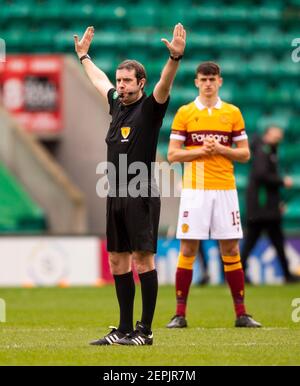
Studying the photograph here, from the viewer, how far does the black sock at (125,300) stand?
708cm

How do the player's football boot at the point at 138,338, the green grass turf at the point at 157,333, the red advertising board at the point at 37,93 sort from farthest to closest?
1. the red advertising board at the point at 37,93
2. the player's football boot at the point at 138,338
3. the green grass turf at the point at 157,333

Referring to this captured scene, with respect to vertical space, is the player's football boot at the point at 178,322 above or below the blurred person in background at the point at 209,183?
below

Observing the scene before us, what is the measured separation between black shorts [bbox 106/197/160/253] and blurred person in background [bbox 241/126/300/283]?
22.0 feet

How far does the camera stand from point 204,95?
8656 mm

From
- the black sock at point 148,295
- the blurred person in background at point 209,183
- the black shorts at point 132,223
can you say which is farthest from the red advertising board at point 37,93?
the black sock at point 148,295

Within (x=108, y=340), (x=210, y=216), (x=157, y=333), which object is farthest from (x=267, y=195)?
(x=108, y=340)

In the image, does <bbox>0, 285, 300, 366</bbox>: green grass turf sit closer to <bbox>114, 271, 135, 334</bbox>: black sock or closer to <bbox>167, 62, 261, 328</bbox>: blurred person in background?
<bbox>114, 271, 135, 334</bbox>: black sock

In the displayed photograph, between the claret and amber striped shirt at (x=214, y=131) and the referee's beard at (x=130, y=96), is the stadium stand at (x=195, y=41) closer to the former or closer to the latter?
the claret and amber striped shirt at (x=214, y=131)

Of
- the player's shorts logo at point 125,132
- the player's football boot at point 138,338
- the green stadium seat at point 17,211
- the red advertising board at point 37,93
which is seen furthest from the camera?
the red advertising board at point 37,93

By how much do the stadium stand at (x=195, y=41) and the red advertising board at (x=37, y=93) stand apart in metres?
1.57

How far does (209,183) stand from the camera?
862 centimetres

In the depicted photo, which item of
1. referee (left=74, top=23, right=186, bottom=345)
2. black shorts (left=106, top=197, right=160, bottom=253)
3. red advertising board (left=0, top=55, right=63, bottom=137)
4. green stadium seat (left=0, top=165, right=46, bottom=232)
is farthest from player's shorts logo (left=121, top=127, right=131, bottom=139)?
red advertising board (left=0, top=55, right=63, bottom=137)

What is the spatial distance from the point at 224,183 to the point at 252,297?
3.57m
